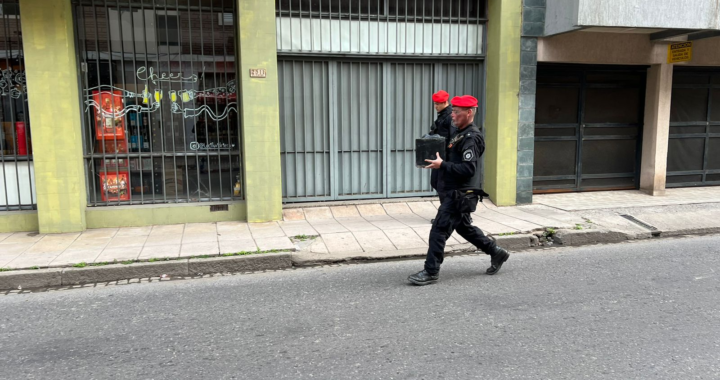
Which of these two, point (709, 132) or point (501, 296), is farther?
point (709, 132)

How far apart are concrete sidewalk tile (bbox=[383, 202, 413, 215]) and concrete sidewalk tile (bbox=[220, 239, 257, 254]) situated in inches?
99.6

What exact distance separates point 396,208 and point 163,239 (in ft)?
11.7

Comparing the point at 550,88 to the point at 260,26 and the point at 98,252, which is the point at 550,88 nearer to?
the point at 260,26

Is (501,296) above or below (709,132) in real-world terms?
below

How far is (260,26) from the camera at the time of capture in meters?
7.14

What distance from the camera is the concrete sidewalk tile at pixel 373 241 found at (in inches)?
249

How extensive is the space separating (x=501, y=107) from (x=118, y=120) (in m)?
5.81

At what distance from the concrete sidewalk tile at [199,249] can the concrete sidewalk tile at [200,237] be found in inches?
5.8

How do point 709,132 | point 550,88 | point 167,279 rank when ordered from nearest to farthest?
1. point 167,279
2. point 550,88
3. point 709,132

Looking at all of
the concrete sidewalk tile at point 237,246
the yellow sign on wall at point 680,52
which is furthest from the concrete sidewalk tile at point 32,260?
the yellow sign on wall at point 680,52

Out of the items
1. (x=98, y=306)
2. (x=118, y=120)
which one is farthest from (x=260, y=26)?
(x=98, y=306)

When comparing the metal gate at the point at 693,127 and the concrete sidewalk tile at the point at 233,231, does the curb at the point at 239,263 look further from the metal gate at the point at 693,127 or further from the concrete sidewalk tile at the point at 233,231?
the metal gate at the point at 693,127

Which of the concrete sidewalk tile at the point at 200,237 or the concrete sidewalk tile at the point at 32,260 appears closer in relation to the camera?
the concrete sidewalk tile at the point at 32,260

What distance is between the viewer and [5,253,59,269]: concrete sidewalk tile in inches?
218
